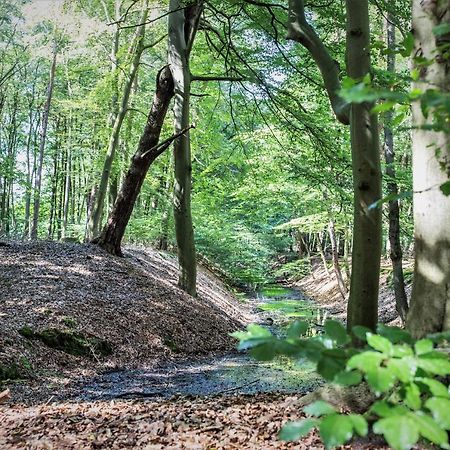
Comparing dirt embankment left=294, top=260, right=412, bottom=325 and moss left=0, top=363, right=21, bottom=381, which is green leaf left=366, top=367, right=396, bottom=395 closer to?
moss left=0, top=363, right=21, bottom=381

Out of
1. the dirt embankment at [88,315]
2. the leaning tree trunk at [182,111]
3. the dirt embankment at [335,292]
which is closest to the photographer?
the dirt embankment at [88,315]

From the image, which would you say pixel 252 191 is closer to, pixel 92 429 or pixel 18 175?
pixel 18 175

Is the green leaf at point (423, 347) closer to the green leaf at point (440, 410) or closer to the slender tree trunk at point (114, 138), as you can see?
the green leaf at point (440, 410)

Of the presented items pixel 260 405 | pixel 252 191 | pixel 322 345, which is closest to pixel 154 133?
pixel 252 191

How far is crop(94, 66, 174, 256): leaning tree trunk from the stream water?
486 cm

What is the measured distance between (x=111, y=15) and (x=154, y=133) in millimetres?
7869

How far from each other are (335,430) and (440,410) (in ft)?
0.83

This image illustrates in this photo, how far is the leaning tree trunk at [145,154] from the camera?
37.5 feet

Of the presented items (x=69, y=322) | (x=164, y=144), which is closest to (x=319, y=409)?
(x=69, y=322)

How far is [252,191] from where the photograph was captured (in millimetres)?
14789

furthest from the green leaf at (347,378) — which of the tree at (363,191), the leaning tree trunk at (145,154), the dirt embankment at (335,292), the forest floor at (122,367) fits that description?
the dirt embankment at (335,292)

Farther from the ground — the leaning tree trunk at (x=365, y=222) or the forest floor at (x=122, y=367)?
the leaning tree trunk at (x=365, y=222)

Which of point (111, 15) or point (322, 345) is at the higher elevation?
point (111, 15)

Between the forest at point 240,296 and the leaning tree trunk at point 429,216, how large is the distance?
1cm
